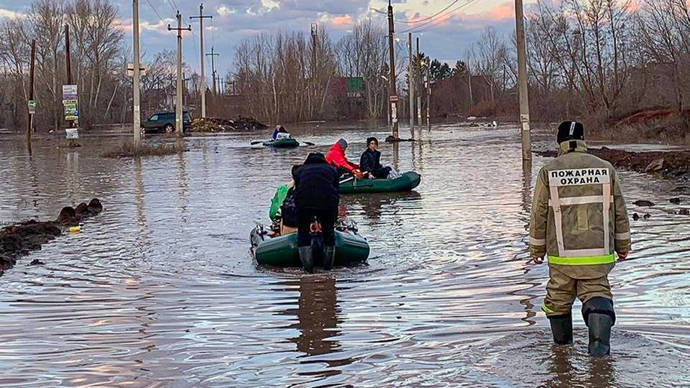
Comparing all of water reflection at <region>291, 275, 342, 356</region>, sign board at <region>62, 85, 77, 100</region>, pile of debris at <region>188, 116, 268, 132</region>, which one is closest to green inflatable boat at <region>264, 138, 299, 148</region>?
sign board at <region>62, 85, 77, 100</region>

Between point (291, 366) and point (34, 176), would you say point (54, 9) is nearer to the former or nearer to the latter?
point (34, 176)

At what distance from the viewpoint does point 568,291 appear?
22.5ft

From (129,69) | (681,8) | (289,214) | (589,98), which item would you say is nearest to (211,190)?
→ (289,214)

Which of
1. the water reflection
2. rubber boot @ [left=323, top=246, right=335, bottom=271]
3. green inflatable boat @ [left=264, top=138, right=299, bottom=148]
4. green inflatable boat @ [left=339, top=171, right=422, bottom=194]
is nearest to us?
the water reflection

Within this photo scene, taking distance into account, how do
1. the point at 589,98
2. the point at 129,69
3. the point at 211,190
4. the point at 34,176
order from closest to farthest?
the point at 211,190, the point at 34,176, the point at 129,69, the point at 589,98

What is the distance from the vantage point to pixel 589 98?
57.5 m

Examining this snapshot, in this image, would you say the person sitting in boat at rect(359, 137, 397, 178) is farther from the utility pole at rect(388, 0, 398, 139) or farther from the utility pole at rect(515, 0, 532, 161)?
the utility pole at rect(388, 0, 398, 139)

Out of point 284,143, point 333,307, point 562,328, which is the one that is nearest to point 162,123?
point 284,143

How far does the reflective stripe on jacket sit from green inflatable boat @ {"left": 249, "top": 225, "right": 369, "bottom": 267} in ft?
16.9

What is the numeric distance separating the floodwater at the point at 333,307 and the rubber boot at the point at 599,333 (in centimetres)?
8

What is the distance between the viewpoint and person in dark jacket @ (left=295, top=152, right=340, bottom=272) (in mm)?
11367

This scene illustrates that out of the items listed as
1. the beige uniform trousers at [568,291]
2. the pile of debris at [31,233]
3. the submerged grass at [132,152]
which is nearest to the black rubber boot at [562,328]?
the beige uniform trousers at [568,291]

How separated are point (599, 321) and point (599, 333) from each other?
0.32 feet

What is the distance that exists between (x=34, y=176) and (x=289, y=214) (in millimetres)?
19569
